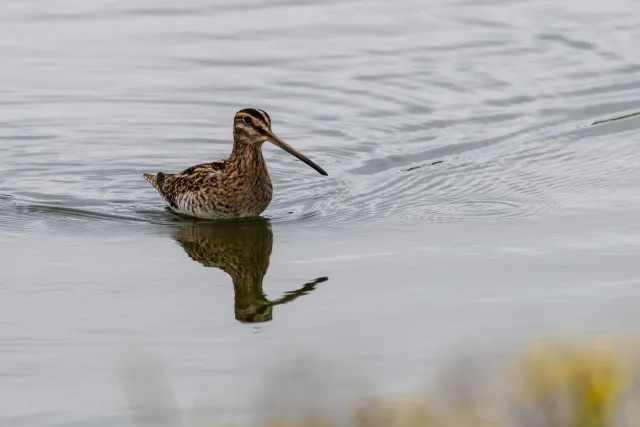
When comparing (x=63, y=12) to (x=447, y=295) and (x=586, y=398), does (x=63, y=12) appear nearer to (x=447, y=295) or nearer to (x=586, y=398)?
(x=447, y=295)

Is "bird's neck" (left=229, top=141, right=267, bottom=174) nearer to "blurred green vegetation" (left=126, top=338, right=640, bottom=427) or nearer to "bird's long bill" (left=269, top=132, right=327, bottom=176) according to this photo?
"bird's long bill" (left=269, top=132, right=327, bottom=176)

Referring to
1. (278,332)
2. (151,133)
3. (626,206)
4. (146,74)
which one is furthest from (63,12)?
(278,332)

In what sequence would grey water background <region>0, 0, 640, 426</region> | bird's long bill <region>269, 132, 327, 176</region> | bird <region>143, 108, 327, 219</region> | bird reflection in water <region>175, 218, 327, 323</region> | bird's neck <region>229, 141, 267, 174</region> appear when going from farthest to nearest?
bird's neck <region>229, 141, 267, 174</region>, bird <region>143, 108, 327, 219</region>, bird's long bill <region>269, 132, 327, 176</region>, bird reflection in water <region>175, 218, 327, 323</region>, grey water background <region>0, 0, 640, 426</region>

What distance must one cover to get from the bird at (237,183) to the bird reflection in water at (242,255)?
0.49ft

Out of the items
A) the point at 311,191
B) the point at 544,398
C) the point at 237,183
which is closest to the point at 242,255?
the point at 237,183

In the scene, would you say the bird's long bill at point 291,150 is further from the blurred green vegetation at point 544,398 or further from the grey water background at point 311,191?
the blurred green vegetation at point 544,398

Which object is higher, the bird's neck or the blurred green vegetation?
the blurred green vegetation

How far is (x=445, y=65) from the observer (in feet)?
55.8

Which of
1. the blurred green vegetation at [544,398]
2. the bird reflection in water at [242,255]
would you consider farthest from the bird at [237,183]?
the blurred green vegetation at [544,398]

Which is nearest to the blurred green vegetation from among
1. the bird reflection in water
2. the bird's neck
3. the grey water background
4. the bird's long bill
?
the grey water background

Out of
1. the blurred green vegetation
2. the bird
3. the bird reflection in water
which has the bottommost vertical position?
the bird reflection in water

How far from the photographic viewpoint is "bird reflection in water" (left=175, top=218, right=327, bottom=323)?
32.8ft

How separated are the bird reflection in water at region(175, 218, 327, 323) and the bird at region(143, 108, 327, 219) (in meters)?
0.15

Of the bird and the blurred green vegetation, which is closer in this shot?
the blurred green vegetation
